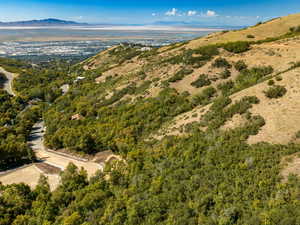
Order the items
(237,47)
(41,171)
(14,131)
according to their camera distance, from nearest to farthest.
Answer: (41,171) < (14,131) < (237,47)

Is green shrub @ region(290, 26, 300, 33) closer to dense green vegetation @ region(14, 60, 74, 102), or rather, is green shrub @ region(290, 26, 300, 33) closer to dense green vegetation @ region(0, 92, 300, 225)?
dense green vegetation @ region(0, 92, 300, 225)

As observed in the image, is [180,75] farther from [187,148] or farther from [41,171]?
[41,171]

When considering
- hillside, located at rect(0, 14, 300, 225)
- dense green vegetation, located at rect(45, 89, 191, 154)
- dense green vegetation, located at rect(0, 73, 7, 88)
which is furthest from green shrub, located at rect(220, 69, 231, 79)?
dense green vegetation, located at rect(0, 73, 7, 88)

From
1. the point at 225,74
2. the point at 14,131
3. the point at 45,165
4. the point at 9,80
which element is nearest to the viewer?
the point at 45,165

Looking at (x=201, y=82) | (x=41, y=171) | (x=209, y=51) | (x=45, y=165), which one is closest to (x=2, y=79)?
(x=45, y=165)

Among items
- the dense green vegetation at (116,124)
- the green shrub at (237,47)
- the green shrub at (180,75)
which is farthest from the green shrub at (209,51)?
the dense green vegetation at (116,124)

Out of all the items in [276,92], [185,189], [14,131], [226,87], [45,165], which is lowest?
[45,165]

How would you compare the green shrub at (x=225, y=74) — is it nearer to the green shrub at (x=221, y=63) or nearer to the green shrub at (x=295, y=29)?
the green shrub at (x=221, y=63)

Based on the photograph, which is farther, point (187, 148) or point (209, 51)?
point (209, 51)
